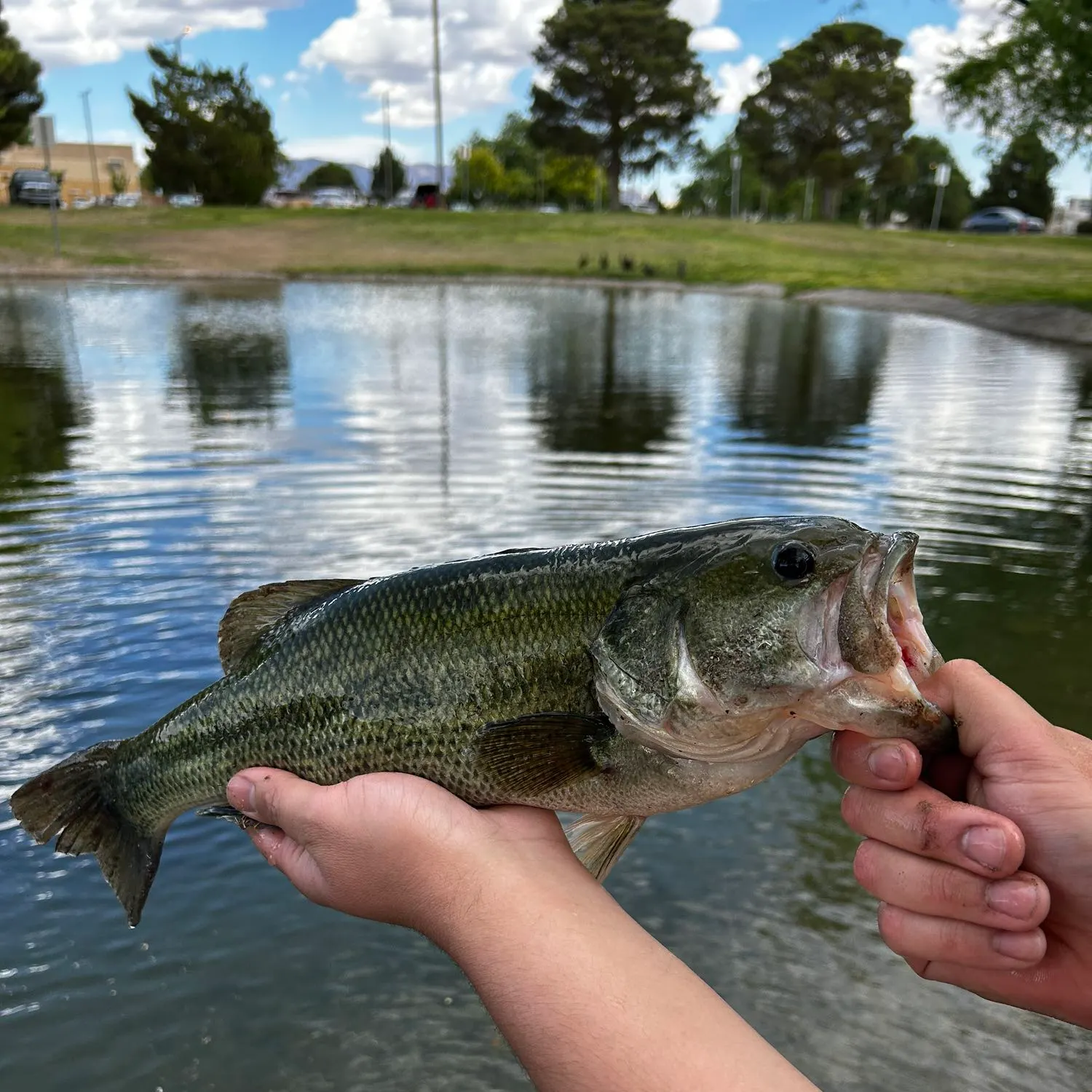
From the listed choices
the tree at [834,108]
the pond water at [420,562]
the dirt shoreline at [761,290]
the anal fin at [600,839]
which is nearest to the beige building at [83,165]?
the tree at [834,108]

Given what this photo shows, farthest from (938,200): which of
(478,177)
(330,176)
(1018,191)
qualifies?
(330,176)

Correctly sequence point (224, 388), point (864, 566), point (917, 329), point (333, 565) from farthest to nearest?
point (917, 329) < point (224, 388) < point (333, 565) < point (864, 566)

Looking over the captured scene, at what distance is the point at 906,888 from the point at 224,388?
1248 centimetres

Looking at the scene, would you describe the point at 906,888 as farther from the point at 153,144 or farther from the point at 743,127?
Result: the point at 743,127

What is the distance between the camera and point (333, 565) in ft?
21.5

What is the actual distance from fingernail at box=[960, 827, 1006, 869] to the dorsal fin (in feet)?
5.70

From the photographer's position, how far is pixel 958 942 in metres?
2.09

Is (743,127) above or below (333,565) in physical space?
above

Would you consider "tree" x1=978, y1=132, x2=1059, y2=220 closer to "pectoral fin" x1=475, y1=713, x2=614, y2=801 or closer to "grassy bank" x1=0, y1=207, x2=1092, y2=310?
"grassy bank" x1=0, y1=207, x2=1092, y2=310

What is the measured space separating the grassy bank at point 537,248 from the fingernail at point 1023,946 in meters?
29.3

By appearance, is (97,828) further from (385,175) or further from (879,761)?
(385,175)

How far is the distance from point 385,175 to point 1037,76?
88422 millimetres

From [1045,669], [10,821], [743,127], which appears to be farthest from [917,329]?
[743,127]

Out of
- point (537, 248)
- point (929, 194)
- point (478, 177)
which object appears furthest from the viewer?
point (478, 177)
